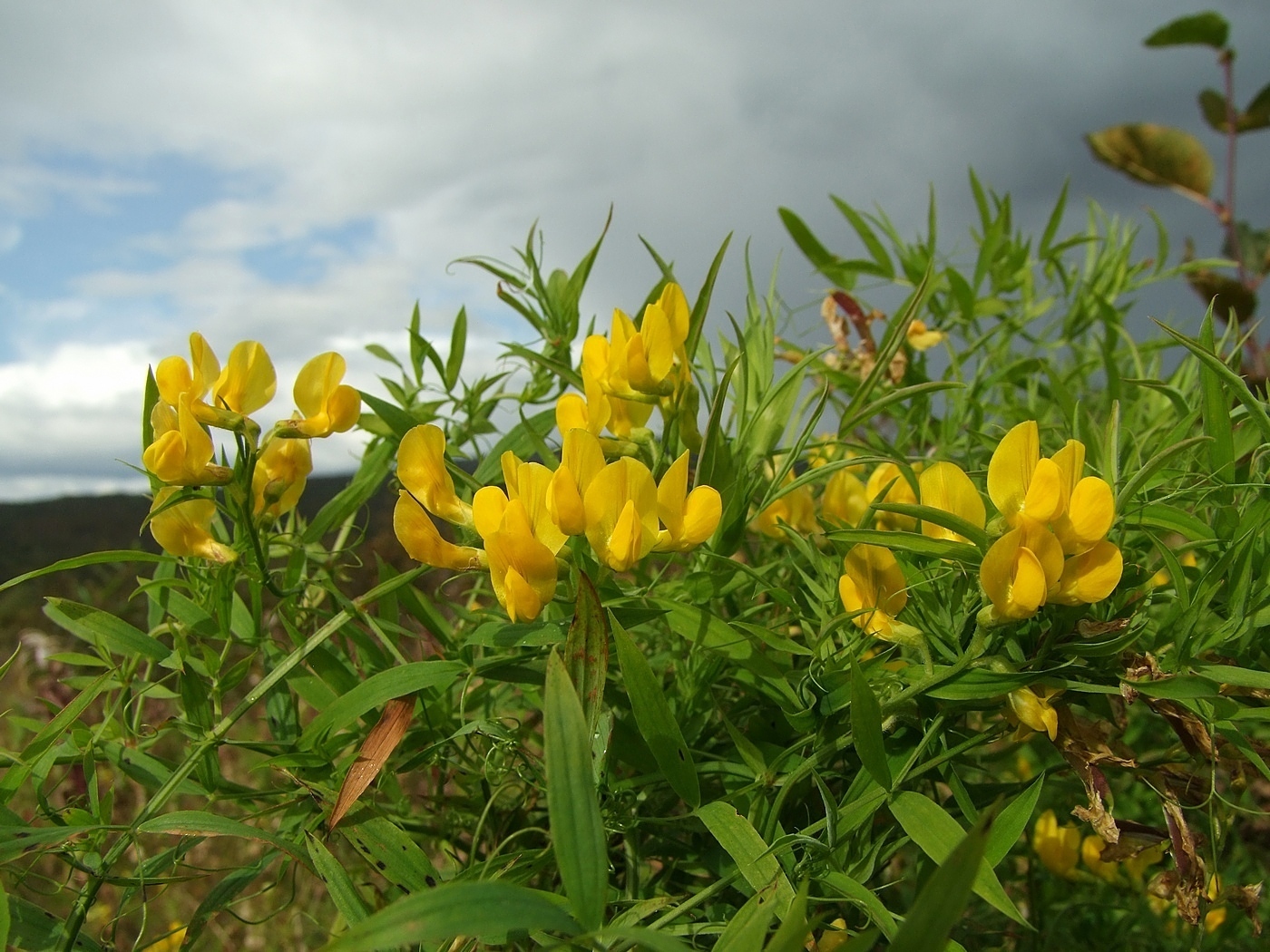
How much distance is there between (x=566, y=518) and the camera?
0.45m

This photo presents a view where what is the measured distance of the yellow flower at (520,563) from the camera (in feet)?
1.43

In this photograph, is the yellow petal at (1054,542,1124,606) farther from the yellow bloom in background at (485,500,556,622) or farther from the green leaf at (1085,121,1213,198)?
the green leaf at (1085,121,1213,198)

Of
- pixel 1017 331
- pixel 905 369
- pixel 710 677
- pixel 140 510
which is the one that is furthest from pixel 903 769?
pixel 140 510

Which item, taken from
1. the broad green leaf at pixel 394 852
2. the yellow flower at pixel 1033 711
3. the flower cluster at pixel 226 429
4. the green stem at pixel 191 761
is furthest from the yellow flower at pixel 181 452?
the yellow flower at pixel 1033 711

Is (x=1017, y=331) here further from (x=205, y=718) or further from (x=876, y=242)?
(x=205, y=718)

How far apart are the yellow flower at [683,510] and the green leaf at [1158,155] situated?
5.17 ft

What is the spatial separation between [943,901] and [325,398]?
460 mm

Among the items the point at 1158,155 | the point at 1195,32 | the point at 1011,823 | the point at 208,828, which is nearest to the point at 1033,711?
the point at 1011,823

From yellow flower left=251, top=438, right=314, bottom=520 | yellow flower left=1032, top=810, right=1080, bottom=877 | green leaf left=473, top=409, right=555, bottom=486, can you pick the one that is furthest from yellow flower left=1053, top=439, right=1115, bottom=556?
yellow flower left=1032, top=810, right=1080, bottom=877

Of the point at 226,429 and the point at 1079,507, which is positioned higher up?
the point at 226,429

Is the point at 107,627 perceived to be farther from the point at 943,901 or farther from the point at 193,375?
the point at 943,901

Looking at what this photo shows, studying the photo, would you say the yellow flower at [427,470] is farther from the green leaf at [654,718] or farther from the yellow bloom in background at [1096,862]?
the yellow bloom in background at [1096,862]

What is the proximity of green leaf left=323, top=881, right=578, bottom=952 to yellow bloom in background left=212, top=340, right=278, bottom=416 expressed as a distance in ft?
1.24

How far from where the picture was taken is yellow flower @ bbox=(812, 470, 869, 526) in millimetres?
653
